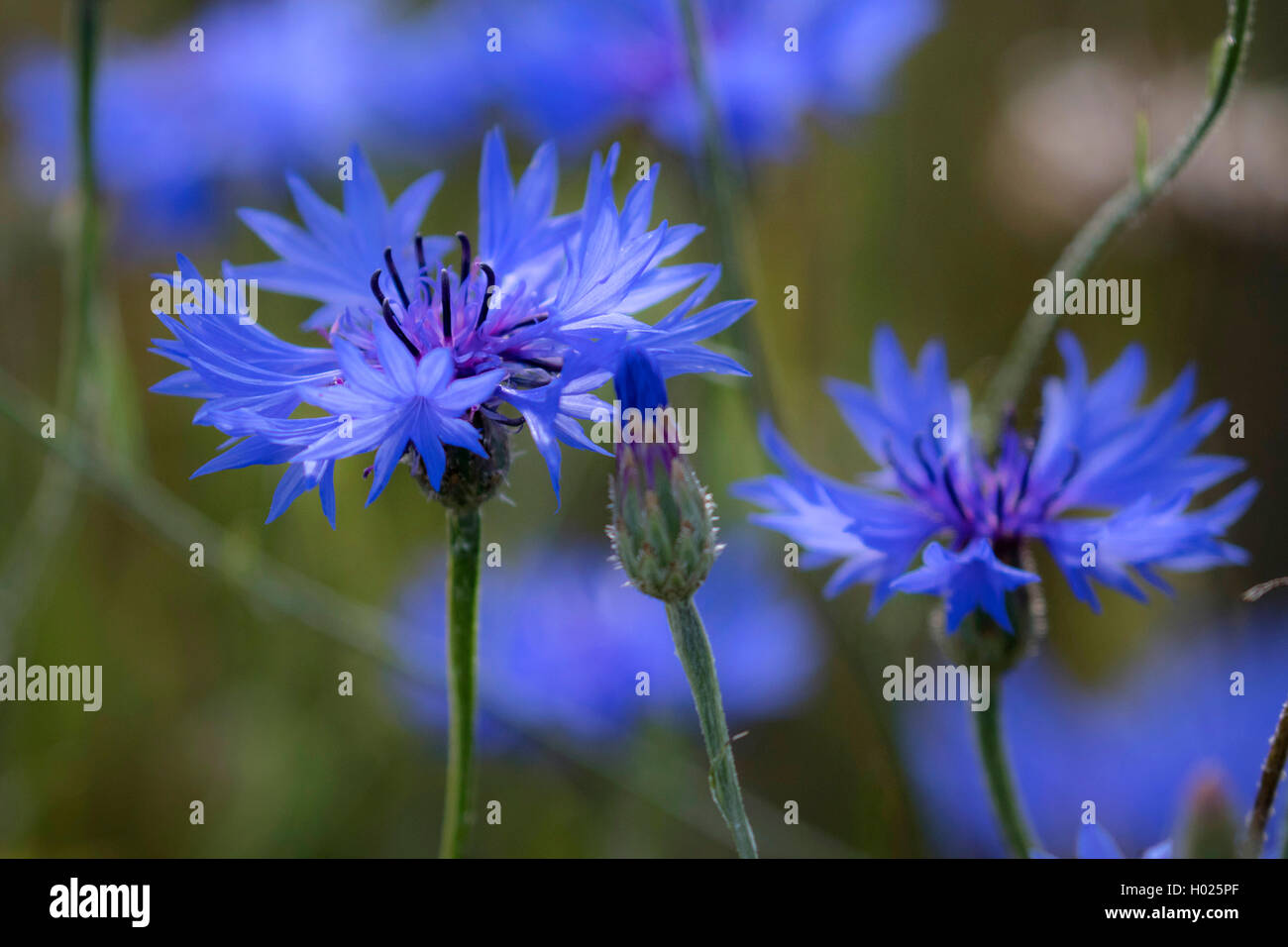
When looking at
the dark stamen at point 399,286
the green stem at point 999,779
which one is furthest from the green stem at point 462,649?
the green stem at point 999,779

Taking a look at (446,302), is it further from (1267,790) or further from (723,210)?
(1267,790)

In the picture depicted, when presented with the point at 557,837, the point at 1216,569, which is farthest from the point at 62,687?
the point at 1216,569

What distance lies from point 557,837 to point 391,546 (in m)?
0.69

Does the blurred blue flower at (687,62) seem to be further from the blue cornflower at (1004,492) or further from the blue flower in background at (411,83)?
the blue cornflower at (1004,492)

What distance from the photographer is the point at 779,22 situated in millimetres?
2178

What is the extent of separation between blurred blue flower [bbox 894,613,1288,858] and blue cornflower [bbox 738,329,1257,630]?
0.64 m

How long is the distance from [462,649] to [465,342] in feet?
0.81

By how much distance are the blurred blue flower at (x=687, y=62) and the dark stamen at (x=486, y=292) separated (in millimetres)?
946

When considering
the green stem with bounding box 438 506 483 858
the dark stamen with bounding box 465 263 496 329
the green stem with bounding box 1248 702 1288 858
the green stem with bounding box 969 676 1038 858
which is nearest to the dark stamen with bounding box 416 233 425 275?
the dark stamen with bounding box 465 263 496 329

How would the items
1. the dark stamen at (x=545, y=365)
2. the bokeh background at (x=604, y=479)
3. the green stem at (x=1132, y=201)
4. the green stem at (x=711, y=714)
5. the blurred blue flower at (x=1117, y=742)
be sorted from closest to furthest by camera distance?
the green stem at (x=711, y=714) < the dark stamen at (x=545, y=365) < the green stem at (x=1132, y=201) < the blurred blue flower at (x=1117, y=742) < the bokeh background at (x=604, y=479)

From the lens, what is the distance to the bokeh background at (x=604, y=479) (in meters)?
1.94

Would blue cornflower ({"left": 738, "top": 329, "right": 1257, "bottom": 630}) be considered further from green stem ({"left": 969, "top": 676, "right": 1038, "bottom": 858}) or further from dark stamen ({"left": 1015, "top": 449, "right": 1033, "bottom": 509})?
green stem ({"left": 969, "top": 676, "right": 1038, "bottom": 858})

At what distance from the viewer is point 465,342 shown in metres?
1.04
